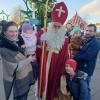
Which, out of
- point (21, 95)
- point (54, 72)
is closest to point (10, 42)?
point (21, 95)

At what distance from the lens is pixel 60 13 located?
5.80 m

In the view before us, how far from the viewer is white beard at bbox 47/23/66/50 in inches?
229

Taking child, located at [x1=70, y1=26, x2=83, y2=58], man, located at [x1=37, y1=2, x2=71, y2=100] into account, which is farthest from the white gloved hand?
child, located at [x1=70, y1=26, x2=83, y2=58]

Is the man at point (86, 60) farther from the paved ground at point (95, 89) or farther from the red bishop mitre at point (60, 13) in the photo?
the paved ground at point (95, 89)

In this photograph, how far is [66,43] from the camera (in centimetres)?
589

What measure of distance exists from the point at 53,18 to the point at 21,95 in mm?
1432

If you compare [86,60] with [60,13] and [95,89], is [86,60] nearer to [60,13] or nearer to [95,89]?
[60,13]

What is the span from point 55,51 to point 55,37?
25cm

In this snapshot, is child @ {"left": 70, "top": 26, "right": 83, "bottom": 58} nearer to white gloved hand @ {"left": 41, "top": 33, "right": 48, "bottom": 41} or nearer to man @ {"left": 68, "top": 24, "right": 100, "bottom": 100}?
man @ {"left": 68, "top": 24, "right": 100, "bottom": 100}

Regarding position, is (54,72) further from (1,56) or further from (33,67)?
(1,56)

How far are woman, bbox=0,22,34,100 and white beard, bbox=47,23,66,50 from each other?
2.33 ft

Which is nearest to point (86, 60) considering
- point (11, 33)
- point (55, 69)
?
point (55, 69)

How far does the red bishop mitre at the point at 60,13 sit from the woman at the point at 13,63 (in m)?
0.93

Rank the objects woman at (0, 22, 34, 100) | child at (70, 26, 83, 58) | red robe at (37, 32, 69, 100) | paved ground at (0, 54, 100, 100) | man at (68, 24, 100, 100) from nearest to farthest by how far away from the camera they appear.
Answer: woman at (0, 22, 34, 100), red robe at (37, 32, 69, 100), man at (68, 24, 100, 100), child at (70, 26, 83, 58), paved ground at (0, 54, 100, 100)
